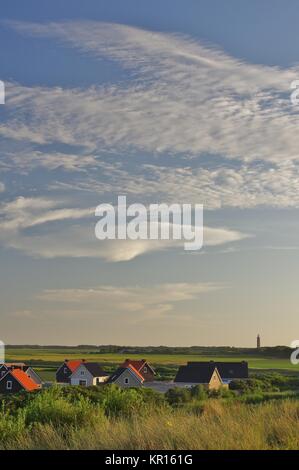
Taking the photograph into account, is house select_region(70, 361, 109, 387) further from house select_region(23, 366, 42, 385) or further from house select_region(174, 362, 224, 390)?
house select_region(174, 362, 224, 390)

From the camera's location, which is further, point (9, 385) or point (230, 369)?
point (230, 369)

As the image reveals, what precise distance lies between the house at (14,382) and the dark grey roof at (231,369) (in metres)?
22.3

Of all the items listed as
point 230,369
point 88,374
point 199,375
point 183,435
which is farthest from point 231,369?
Answer: point 183,435

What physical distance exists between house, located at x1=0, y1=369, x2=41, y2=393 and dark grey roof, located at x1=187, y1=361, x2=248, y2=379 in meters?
22.3

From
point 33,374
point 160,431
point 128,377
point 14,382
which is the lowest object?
point 14,382

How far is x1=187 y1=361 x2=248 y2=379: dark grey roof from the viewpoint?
9100 centimetres

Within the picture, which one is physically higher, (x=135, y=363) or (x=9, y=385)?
(x=135, y=363)

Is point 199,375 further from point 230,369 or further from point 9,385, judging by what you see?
point 9,385

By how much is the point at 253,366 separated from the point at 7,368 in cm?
3942

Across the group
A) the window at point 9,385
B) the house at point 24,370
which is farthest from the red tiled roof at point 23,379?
the house at point 24,370

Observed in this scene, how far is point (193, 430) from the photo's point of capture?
41.3ft

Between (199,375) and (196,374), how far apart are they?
16.3 inches

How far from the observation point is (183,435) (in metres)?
12.2
